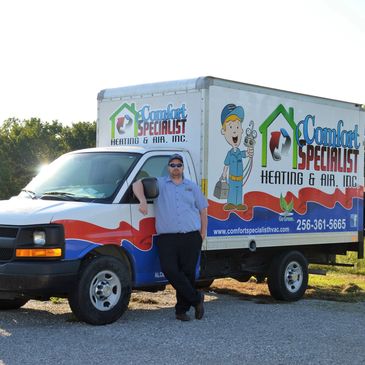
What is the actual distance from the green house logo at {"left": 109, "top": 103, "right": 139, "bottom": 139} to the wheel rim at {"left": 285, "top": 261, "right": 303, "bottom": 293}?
3.12 meters

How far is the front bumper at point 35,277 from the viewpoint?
7.25 meters

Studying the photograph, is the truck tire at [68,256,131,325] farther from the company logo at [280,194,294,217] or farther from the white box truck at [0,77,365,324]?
the company logo at [280,194,294,217]

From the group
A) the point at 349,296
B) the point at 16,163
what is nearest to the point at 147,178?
the point at 349,296

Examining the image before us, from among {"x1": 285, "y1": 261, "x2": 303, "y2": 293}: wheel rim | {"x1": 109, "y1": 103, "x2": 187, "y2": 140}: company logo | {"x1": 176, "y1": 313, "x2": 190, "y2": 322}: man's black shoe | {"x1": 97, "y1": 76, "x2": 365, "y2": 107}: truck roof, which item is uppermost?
{"x1": 97, "y1": 76, "x2": 365, "y2": 107}: truck roof

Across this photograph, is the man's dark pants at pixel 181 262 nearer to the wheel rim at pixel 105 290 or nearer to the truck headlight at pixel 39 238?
the wheel rim at pixel 105 290

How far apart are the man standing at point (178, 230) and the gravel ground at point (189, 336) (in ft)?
1.09

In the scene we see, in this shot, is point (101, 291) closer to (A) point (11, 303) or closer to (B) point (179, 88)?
(A) point (11, 303)

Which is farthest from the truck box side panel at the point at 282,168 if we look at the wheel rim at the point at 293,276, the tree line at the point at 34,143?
the tree line at the point at 34,143

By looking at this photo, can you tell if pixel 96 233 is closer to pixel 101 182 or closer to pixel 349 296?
pixel 101 182

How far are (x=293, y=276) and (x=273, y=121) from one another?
94.3 inches

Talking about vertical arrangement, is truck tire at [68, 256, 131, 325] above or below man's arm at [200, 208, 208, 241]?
below

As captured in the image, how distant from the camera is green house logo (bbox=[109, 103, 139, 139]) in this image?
32.5 ft

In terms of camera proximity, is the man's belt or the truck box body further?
the man's belt

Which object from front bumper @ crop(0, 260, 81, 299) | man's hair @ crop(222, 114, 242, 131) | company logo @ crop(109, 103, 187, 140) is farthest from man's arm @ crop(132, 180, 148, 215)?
man's hair @ crop(222, 114, 242, 131)
